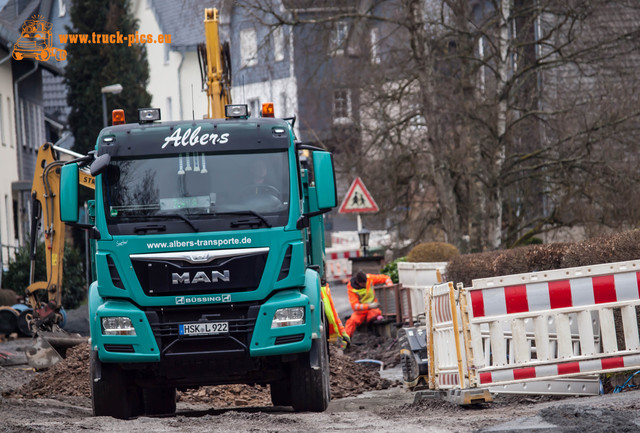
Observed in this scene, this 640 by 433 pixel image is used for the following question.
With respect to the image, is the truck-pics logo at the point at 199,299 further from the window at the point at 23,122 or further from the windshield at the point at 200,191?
the window at the point at 23,122

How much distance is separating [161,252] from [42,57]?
94.8 ft

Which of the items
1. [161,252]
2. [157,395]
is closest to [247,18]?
[157,395]

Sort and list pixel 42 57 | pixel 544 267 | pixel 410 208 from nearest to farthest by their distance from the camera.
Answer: pixel 544 267 → pixel 410 208 → pixel 42 57

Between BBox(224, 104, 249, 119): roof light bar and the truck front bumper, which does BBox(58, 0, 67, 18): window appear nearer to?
BBox(224, 104, 249, 119): roof light bar

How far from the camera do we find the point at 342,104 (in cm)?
2991

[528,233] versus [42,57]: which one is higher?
[42,57]

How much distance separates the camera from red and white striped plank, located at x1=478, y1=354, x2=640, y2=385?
9.98 m

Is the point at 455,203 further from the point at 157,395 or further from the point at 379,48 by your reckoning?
the point at 157,395

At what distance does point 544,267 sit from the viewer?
14453 millimetres

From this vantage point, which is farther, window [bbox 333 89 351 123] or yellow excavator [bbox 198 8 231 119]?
window [bbox 333 89 351 123]

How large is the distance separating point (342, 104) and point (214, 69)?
1110 cm

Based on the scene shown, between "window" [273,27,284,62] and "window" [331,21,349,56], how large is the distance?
1.14m

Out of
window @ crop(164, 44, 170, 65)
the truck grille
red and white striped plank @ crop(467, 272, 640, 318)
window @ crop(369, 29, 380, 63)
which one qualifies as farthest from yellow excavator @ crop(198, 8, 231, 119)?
window @ crop(164, 44, 170, 65)

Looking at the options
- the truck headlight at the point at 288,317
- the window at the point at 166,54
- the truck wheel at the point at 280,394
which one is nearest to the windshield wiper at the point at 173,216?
the truck headlight at the point at 288,317
